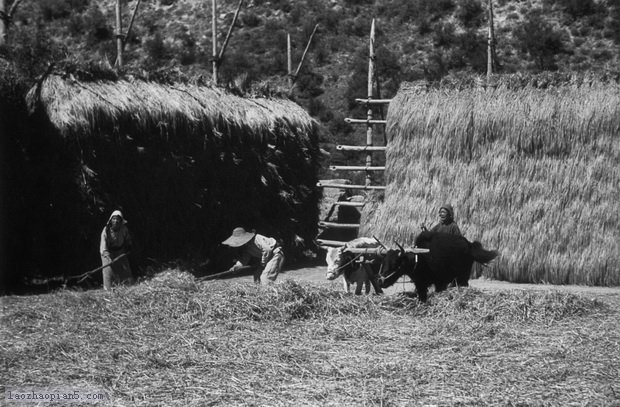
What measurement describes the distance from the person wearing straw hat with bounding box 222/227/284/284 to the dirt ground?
33 cm

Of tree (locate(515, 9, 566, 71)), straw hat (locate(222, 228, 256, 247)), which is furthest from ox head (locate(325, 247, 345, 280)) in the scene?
tree (locate(515, 9, 566, 71))

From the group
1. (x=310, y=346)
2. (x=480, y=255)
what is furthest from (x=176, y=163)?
(x=310, y=346)

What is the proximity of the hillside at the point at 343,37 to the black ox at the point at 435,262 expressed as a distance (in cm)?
1575

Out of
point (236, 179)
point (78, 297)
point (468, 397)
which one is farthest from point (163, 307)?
point (236, 179)

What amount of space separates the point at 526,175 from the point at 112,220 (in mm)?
6014

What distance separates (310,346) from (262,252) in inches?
148

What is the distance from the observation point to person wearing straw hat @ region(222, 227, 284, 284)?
1048 cm

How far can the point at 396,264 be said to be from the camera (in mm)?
9242

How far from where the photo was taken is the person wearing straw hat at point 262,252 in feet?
34.4

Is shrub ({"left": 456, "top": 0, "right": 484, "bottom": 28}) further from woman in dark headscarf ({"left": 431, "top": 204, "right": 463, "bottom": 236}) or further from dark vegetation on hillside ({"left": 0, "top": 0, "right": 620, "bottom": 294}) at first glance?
woman in dark headscarf ({"left": 431, "top": 204, "right": 463, "bottom": 236})

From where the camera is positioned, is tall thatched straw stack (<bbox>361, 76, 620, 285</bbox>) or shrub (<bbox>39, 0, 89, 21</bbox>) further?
shrub (<bbox>39, 0, 89, 21</bbox>)

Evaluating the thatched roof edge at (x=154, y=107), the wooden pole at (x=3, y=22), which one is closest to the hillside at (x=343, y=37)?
the thatched roof edge at (x=154, y=107)

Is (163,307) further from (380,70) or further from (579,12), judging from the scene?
(579,12)

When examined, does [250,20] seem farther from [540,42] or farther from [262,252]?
[262,252]
